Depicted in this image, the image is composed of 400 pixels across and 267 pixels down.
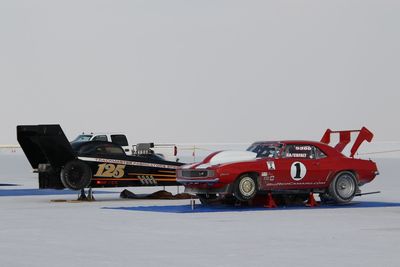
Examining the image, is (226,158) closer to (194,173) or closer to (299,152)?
(194,173)

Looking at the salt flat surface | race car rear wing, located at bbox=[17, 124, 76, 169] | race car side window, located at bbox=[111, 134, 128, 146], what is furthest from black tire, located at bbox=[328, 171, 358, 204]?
race car side window, located at bbox=[111, 134, 128, 146]

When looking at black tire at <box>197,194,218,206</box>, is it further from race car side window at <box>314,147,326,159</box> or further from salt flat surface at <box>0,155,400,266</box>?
race car side window at <box>314,147,326,159</box>

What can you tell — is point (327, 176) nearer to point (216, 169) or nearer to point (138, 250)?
point (216, 169)

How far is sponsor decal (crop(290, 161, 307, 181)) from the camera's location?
22.2 m

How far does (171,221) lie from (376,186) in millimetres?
17196

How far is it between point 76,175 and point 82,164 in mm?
313

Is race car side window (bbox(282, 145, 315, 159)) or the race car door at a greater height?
race car side window (bbox(282, 145, 315, 159))

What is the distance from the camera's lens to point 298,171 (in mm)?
22266

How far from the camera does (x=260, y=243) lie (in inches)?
548

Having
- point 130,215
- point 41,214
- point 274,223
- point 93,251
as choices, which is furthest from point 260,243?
point 41,214

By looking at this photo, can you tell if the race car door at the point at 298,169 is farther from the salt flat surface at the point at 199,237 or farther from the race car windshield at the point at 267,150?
the salt flat surface at the point at 199,237

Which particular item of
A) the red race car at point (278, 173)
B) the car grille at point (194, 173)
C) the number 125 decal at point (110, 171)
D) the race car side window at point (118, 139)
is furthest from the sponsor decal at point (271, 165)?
the race car side window at point (118, 139)

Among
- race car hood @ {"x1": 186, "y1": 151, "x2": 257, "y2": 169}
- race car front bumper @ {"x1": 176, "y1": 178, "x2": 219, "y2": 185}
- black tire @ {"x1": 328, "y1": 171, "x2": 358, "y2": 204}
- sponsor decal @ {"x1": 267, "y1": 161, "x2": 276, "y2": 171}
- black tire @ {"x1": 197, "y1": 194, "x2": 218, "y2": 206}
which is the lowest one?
black tire @ {"x1": 197, "y1": 194, "x2": 218, "y2": 206}

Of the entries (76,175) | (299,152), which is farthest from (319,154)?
(76,175)
